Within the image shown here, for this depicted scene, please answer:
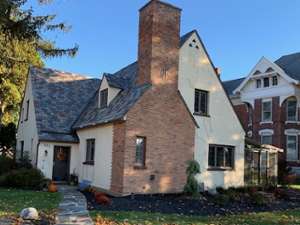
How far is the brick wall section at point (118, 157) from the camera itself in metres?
17.2

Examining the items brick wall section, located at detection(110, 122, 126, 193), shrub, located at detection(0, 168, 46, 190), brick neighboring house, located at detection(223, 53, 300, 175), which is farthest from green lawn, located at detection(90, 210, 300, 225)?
brick neighboring house, located at detection(223, 53, 300, 175)

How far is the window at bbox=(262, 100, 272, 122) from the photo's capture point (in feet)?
113

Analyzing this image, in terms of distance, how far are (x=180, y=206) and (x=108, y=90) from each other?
8198 millimetres

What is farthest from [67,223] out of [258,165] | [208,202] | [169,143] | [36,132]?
[258,165]

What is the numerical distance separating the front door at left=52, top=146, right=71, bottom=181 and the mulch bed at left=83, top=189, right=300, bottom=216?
16.5ft

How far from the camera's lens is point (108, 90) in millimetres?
20672

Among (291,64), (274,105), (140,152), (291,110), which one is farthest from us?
(291,64)

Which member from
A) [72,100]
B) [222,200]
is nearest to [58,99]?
[72,100]

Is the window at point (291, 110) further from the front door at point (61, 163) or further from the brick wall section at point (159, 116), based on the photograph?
the front door at point (61, 163)

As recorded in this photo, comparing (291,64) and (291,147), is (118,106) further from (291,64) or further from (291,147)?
(291,64)

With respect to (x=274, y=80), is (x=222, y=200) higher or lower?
lower

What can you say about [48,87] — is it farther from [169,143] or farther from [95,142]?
[169,143]

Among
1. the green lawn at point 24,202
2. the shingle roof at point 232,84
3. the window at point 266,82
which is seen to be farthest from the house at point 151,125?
the shingle roof at point 232,84

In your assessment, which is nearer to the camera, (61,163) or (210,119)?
(210,119)
